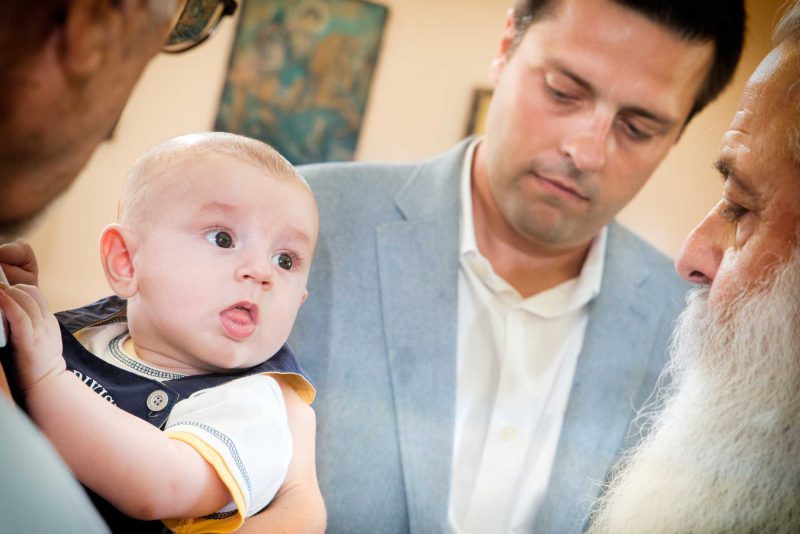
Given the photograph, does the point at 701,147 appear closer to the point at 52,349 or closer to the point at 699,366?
the point at 699,366

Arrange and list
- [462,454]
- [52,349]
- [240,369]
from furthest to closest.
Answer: [462,454] < [240,369] < [52,349]

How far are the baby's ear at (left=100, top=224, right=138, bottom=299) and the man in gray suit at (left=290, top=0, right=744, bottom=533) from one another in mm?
312

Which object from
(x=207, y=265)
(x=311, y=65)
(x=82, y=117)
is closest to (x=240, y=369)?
(x=207, y=265)

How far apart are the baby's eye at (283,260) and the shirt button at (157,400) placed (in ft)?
0.38

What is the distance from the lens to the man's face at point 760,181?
2.16 feet

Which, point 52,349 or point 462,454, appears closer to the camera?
point 52,349

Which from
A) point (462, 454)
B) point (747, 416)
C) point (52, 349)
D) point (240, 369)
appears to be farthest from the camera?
point (462, 454)

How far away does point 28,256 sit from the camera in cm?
49

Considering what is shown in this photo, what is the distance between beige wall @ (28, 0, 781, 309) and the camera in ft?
1.77

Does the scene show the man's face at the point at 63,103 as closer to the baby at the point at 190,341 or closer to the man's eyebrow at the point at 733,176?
the baby at the point at 190,341

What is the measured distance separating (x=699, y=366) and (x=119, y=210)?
1.96ft

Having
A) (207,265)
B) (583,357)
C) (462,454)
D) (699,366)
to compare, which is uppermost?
(207,265)

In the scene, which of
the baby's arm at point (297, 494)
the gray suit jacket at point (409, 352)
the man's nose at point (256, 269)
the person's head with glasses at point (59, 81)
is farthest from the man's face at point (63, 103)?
the gray suit jacket at point (409, 352)

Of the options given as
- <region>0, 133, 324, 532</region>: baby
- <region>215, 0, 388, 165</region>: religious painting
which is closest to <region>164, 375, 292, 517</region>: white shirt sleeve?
<region>0, 133, 324, 532</region>: baby
